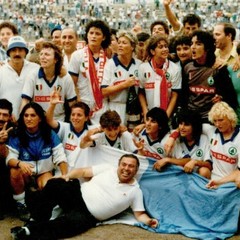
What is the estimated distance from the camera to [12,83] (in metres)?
6.07

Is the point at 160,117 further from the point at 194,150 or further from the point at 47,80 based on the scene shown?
the point at 47,80

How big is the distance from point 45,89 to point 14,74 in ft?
1.36

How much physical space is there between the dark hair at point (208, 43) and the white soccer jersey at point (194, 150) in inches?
37.5

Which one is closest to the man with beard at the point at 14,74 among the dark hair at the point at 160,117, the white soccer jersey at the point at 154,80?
the white soccer jersey at the point at 154,80

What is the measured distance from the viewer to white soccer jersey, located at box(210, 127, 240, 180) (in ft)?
17.6

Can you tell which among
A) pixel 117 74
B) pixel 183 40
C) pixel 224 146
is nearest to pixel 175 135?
pixel 224 146

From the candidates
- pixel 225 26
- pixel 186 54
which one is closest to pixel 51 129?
pixel 186 54

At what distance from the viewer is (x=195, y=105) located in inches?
→ 239

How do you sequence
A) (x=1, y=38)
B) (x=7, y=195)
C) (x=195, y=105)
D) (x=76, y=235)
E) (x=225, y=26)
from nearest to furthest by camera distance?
(x=76, y=235) → (x=7, y=195) → (x=195, y=105) → (x=225, y=26) → (x=1, y=38)

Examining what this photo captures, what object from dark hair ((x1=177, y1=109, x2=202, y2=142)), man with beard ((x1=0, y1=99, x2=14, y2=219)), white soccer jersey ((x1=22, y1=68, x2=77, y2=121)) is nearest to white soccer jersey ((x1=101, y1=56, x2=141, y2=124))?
white soccer jersey ((x1=22, y1=68, x2=77, y2=121))

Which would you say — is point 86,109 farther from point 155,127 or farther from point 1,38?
point 1,38

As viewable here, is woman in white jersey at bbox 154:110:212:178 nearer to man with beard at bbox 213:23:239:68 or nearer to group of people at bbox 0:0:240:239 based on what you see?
group of people at bbox 0:0:240:239

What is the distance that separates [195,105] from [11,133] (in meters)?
2.18

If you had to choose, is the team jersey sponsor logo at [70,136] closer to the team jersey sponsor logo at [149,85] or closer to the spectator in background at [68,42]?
the team jersey sponsor logo at [149,85]
